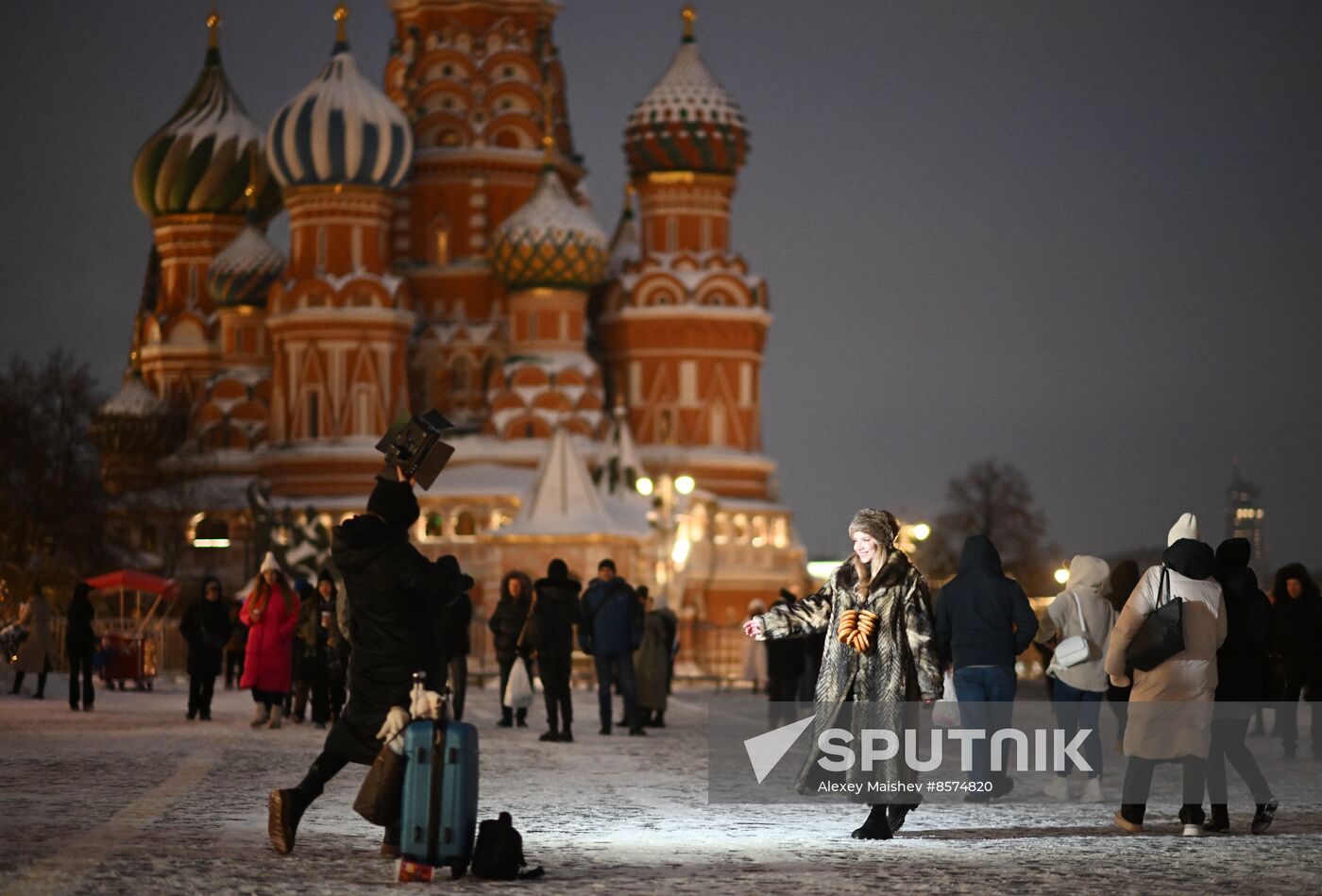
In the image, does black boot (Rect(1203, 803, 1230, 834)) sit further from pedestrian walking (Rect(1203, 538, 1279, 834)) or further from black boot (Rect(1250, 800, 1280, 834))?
black boot (Rect(1250, 800, 1280, 834))

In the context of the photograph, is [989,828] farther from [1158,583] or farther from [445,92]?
[445,92]

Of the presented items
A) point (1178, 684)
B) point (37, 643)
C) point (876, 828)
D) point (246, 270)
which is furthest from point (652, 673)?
point (246, 270)

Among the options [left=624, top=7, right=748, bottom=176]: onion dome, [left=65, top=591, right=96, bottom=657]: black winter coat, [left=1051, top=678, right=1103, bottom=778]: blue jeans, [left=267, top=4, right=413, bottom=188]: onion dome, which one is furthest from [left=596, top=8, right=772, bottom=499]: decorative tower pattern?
[left=1051, top=678, right=1103, bottom=778]: blue jeans

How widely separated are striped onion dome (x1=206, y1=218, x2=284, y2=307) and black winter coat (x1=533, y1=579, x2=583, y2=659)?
46409 mm

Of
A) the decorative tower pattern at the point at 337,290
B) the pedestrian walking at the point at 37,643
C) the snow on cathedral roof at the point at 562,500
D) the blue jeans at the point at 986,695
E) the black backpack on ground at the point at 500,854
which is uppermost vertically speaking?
the decorative tower pattern at the point at 337,290

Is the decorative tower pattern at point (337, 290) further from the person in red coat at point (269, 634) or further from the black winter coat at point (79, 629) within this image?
the person in red coat at point (269, 634)

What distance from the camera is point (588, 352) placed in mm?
65938

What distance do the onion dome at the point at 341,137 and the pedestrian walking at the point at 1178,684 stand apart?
4935 cm

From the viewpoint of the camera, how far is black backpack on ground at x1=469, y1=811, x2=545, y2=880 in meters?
9.34

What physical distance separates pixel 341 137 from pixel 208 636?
39.1 metres

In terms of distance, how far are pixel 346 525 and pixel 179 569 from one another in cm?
5201

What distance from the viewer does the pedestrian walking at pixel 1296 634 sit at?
17250 mm

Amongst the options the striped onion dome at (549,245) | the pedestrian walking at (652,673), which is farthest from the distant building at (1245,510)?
the striped onion dome at (549,245)

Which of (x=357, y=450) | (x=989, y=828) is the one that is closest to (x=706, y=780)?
(x=989, y=828)
